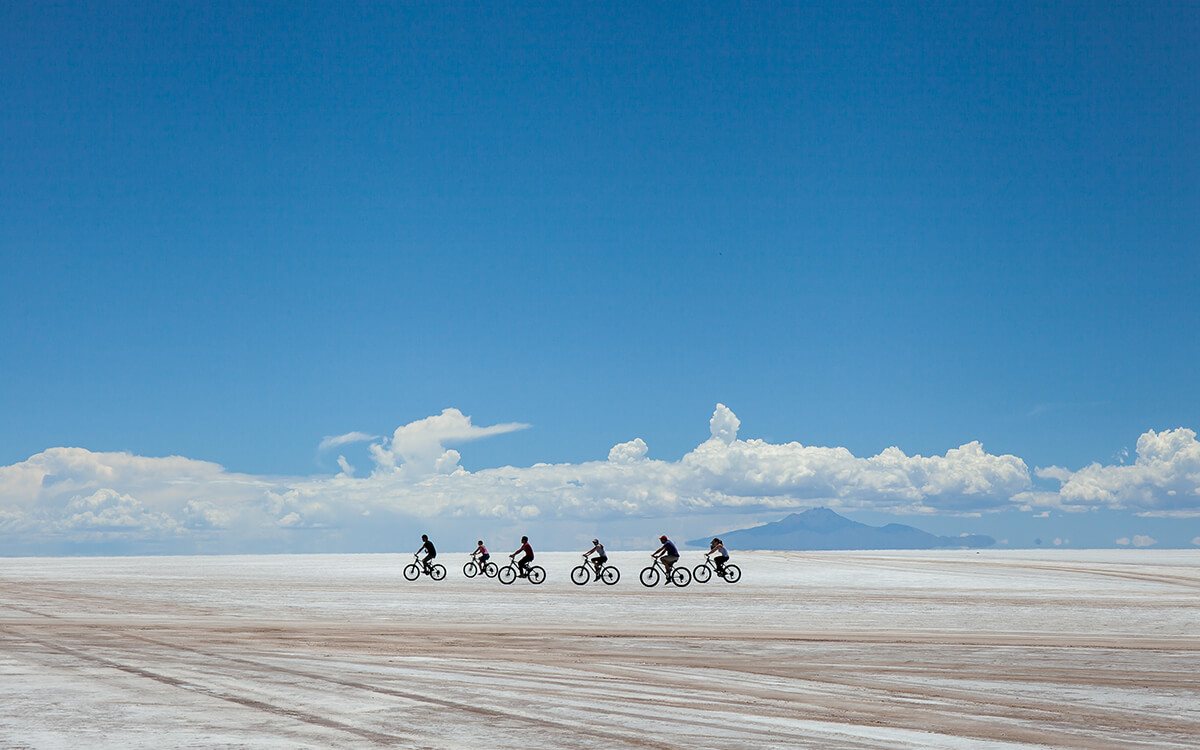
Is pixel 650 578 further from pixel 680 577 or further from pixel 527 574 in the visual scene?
pixel 527 574

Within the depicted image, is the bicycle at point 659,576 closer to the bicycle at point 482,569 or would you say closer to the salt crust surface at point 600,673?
the bicycle at point 482,569

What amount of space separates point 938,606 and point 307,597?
68.7ft

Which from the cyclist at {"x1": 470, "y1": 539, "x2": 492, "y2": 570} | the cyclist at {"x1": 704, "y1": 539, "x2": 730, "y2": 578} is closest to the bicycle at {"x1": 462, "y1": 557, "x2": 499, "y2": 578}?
the cyclist at {"x1": 470, "y1": 539, "x2": 492, "y2": 570}

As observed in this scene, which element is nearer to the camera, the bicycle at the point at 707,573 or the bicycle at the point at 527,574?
the bicycle at the point at 527,574

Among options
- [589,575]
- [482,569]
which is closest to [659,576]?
[589,575]

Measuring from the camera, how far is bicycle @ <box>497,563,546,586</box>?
41469mm

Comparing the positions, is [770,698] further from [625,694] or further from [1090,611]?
[1090,611]

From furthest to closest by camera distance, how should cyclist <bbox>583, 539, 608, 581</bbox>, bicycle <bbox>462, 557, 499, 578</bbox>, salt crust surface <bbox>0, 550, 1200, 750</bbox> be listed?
bicycle <bbox>462, 557, 499, 578</bbox> → cyclist <bbox>583, 539, 608, 581</bbox> → salt crust surface <bbox>0, 550, 1200, 750</bbox>

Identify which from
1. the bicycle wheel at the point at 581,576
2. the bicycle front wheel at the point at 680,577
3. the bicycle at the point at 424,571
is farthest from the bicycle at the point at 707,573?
the bicycle at the point at 424,571

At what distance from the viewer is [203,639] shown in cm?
2038

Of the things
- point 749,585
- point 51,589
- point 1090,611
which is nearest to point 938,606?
point 1090,611

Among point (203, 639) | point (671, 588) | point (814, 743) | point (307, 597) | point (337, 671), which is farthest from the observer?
point (671, 588)

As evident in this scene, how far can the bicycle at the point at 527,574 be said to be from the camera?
136ft

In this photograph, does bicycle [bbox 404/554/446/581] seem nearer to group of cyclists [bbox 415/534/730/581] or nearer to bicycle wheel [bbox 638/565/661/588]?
group of cyclists [bbox 415/534/730/581]
